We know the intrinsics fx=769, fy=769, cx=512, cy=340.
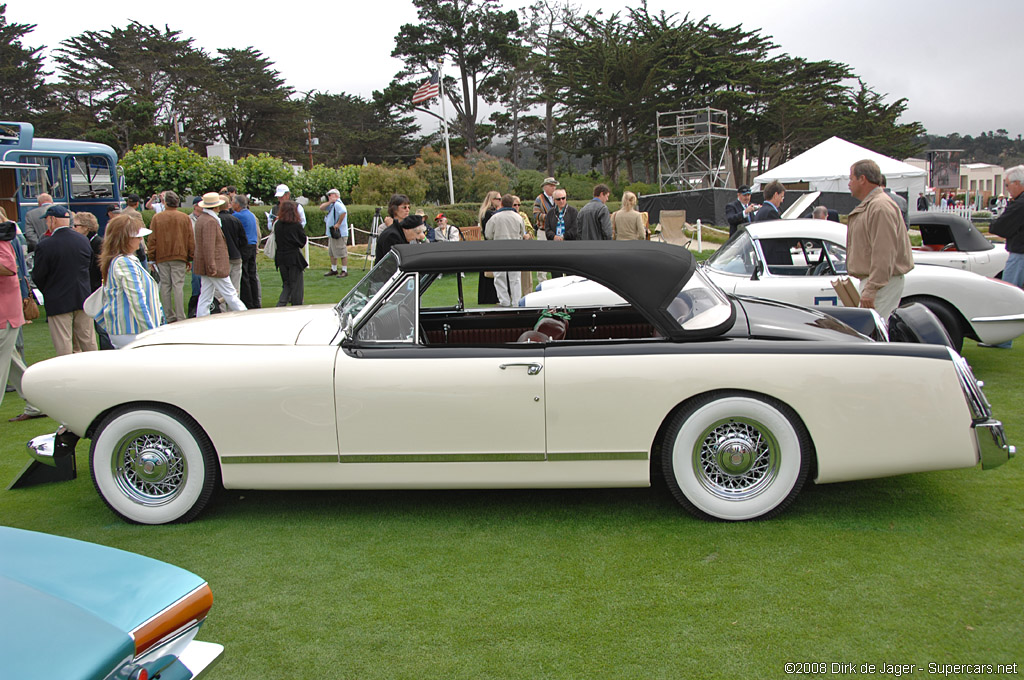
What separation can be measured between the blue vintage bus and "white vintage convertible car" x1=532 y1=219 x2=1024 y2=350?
11408 millimetres

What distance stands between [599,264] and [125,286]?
11.9 feet

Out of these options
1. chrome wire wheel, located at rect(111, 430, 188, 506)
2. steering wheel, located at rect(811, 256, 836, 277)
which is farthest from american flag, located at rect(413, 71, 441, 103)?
chrome wire wheel, located at rect(111, 430, 188, 506)

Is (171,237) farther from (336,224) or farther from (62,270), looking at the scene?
(336,224)

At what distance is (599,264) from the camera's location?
395cm

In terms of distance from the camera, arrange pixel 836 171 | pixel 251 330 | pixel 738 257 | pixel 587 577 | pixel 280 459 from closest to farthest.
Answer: pixel 587 577 → pixel 280 459 → pixel 251 330 → pixel 738 257 → pixel 836 171

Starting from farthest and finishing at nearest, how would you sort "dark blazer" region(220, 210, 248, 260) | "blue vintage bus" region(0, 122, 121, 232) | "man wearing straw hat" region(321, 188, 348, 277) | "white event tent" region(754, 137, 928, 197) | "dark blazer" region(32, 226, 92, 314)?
"white event tent" region(754, 137, 928, 197) → "man wearing straw hat" region(321, 188, 348, 277) → "blue vintage bus" region(0, 122, 121, 232) → "dark blazer" region(220, 210, 248, 260) → "dark blazer" region(32, 226, 92, 314)

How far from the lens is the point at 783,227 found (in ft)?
23.5

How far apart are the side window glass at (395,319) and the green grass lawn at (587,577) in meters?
0.74

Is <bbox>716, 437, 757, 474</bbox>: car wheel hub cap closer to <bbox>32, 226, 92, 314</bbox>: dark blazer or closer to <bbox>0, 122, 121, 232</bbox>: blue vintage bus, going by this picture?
<bbox>32, 226, 92, 314</bbox>: dark blazer

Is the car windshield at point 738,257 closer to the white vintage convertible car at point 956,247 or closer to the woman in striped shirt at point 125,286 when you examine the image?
the white vintage convertible car at point 956,247

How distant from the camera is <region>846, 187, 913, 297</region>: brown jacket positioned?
5.34m

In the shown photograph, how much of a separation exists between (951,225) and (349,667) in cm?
775

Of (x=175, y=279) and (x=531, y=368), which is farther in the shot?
(x=175, y=279)

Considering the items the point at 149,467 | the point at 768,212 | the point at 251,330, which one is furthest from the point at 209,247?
the point at 768,212
